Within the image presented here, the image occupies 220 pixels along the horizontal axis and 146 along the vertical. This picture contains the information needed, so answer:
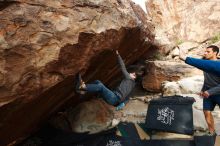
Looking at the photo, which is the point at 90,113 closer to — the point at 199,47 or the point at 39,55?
the point at 39,55

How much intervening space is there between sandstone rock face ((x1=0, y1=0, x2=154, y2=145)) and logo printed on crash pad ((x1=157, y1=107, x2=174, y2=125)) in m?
1.62

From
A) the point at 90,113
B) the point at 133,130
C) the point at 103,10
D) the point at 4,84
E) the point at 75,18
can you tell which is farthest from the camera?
the point at 90,113

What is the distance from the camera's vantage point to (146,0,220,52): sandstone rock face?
1332cm

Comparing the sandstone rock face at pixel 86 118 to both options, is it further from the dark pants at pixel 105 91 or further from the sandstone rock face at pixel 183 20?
the sandstone rock face at pixel 183 20

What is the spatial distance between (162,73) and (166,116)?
3581 millimetres

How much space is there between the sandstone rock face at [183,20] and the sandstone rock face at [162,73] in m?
1.70

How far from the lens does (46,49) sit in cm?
506

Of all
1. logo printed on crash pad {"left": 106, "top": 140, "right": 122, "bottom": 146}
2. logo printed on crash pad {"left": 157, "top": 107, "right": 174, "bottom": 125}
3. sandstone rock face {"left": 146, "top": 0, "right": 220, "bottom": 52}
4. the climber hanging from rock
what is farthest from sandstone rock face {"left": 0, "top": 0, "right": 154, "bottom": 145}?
sandstone rock face {"left": 146, "top": 0, "right": 220, "bottom": 52}

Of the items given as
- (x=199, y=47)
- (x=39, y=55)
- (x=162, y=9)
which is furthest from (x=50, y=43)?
(x=162, y=9)

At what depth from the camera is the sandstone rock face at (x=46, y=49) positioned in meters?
4.74

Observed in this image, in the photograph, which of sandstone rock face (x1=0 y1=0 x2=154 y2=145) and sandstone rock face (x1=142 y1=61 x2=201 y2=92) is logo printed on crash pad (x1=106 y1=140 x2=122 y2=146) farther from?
sandstone rock face (x1=142 y1=61 x2=201 y2=92)

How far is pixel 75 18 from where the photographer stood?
548 centimetres

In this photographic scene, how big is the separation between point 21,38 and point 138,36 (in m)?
3.68

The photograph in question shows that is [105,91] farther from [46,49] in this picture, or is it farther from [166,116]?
[166,116]
